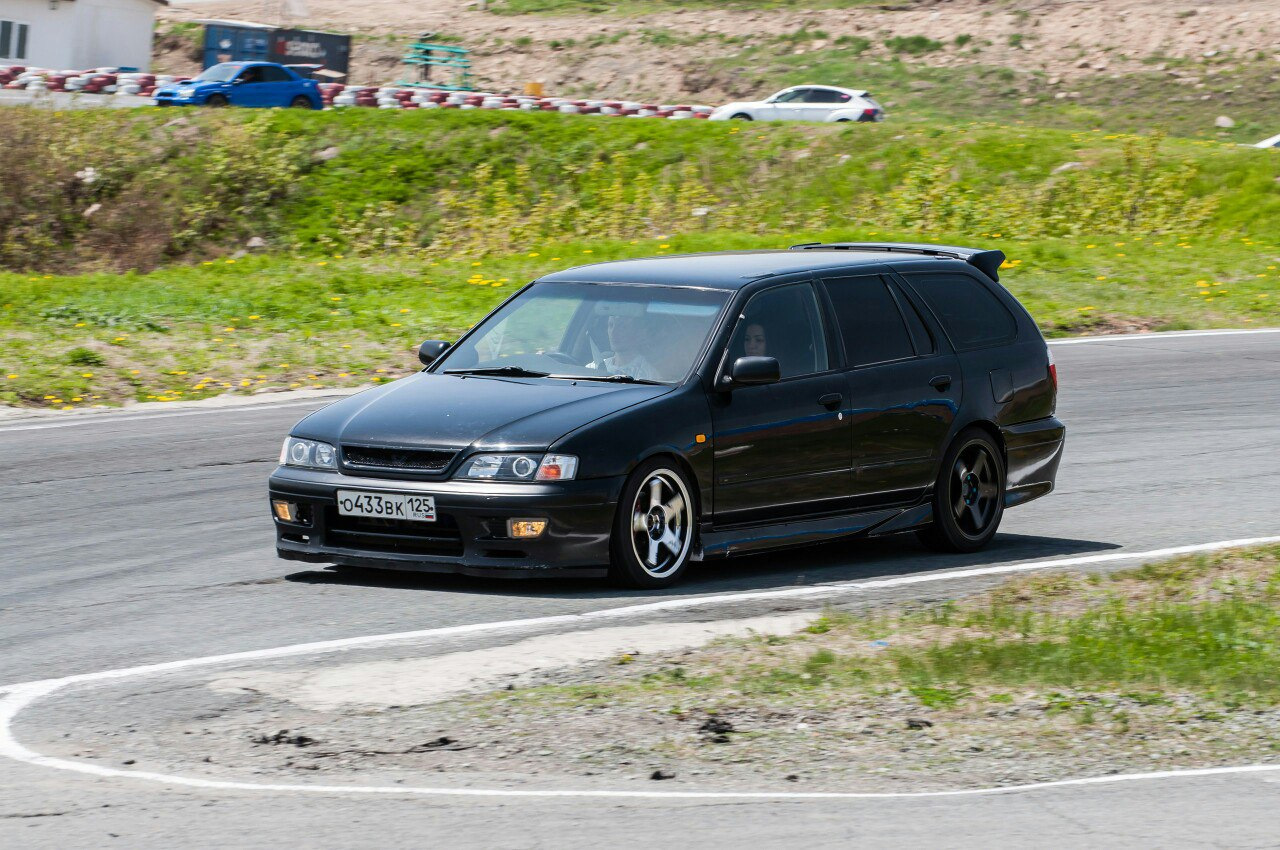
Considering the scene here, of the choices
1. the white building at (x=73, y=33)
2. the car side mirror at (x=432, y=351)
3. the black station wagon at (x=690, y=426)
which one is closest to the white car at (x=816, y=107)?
the white building at (x=73, y=33)

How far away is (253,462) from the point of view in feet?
41.1

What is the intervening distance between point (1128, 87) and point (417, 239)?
106 feet

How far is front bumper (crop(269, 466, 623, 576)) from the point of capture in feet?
27.3

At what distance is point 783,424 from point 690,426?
0.65m

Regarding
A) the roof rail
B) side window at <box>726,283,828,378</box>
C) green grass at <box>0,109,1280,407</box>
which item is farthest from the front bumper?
green grass at <box>0,109,1280,407</box>

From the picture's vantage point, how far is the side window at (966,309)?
1030cm

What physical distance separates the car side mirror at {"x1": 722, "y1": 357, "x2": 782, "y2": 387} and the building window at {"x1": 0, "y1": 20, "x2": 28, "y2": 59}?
53.3 metres

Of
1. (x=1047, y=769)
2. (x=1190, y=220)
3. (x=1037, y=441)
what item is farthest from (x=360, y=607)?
(x=1190, y=220)

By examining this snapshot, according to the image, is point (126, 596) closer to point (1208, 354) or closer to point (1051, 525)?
point (1051, 525)

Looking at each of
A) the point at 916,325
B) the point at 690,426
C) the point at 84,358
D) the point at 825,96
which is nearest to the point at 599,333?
the point at 690,426

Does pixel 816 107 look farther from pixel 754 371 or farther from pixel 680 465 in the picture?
pixel 680 465

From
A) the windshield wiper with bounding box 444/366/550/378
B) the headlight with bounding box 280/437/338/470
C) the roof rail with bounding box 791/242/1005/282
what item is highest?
the roof rail with bounding box 791/242/1005/282

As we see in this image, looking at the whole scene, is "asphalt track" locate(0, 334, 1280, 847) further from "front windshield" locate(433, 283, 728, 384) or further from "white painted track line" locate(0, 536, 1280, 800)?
"front windshield" locate(433, 283, 728, 384)

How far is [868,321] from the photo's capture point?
32.3 ft
